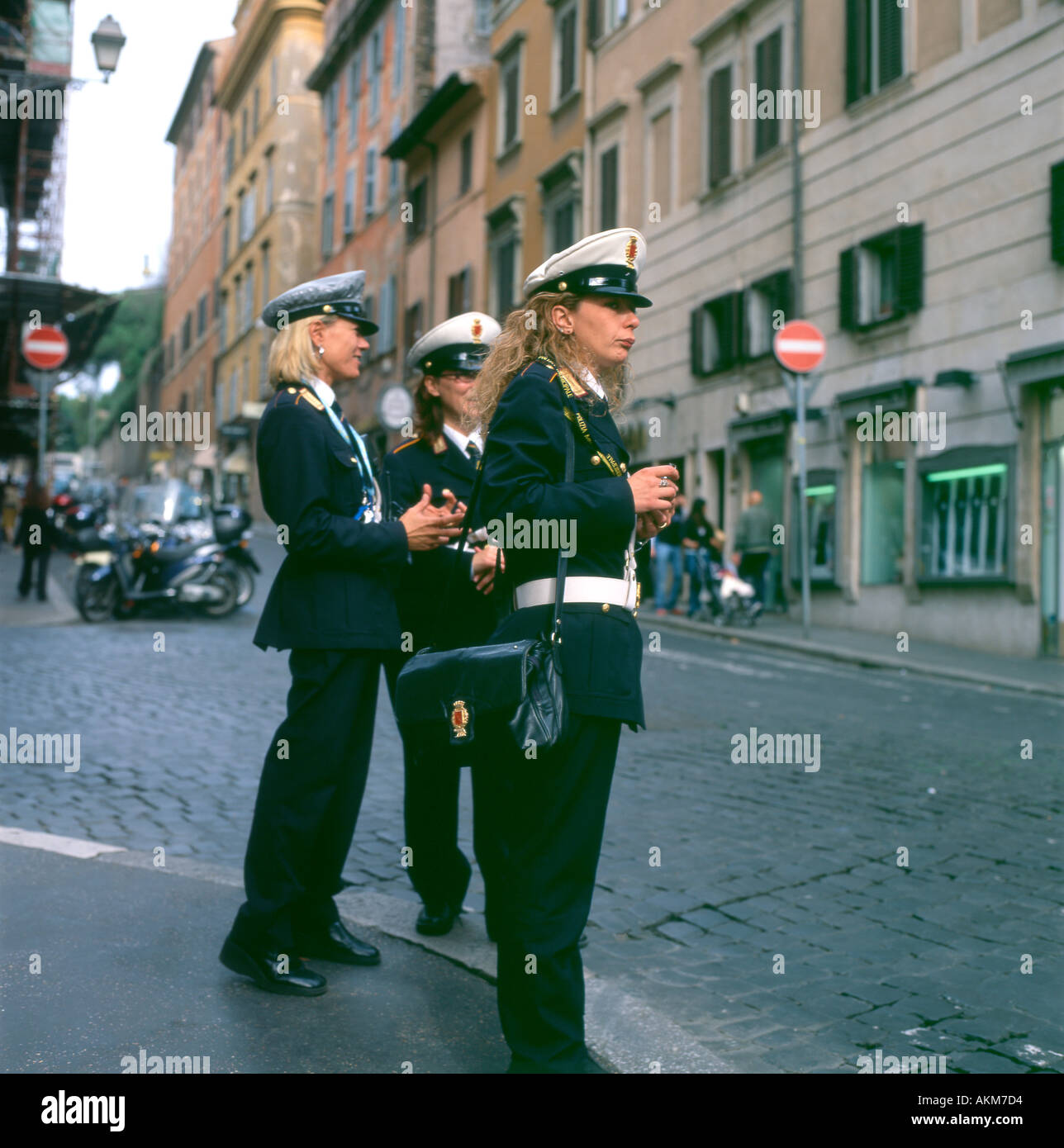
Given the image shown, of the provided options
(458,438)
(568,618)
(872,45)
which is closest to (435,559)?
(458,438)

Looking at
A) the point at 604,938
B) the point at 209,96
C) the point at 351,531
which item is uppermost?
the point at 209,96

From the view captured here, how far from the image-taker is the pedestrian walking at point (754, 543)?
61.1ft

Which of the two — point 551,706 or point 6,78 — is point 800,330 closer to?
point 551,706

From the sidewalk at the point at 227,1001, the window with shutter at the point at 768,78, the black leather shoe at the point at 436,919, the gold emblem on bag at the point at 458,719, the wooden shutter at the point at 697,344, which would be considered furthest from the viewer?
the wooden shutter at the point at 697,344

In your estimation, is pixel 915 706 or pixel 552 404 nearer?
pixel 552 404

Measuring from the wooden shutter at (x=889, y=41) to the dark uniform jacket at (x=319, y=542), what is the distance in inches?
621

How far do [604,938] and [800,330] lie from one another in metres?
12.3

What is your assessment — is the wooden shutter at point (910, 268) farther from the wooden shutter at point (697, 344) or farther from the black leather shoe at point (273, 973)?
the black leather shoe at point (273, 973)

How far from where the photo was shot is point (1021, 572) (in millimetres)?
15180

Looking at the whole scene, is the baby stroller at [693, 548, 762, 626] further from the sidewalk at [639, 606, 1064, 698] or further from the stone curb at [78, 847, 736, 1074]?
the stone curb at [78, 847, 736, 1074]

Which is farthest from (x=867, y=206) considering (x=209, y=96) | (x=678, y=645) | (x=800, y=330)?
(x=209, y=96)

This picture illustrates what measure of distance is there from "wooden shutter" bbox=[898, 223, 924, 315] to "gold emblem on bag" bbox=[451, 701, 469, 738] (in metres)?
15.2

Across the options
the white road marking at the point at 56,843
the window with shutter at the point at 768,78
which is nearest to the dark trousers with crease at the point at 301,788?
the white road marking at the point at 56,843
